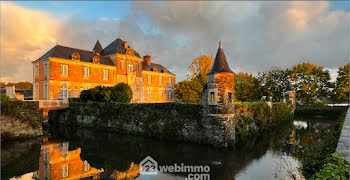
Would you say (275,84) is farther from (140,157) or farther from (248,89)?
(140,157)

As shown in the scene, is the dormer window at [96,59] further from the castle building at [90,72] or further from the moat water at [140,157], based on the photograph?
the moat water at [140,157]

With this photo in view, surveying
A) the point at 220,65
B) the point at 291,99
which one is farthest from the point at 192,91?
the point at 291,99

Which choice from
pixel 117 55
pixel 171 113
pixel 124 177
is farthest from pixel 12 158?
pixel 117 55

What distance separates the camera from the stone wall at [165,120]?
39.9 feet

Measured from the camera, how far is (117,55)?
93.2 ft

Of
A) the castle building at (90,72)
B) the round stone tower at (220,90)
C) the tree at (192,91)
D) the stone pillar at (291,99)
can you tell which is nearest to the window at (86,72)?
the castle building at (90,72)

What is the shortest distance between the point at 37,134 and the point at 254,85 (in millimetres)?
36652

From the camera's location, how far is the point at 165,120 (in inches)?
565

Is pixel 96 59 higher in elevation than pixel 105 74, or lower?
higher

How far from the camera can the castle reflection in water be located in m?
8.19

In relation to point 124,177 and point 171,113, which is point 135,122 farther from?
point 124,177

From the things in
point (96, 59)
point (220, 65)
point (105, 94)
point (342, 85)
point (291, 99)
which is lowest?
point (291, 99)

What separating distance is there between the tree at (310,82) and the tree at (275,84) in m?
1.78

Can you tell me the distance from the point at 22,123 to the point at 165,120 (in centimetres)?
1128
